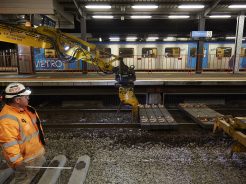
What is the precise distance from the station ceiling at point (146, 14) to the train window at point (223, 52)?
4.01ft

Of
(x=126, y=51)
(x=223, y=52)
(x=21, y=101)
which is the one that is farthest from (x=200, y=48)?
(x=21, y=101)

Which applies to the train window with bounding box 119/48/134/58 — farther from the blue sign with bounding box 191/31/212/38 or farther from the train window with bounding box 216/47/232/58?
the train window with bounding box 216/47/232/58

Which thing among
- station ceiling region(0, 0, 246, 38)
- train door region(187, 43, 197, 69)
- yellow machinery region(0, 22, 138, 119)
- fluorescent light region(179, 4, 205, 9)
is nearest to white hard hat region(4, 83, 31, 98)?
yellow machinery region(0, 22, 138, 119)

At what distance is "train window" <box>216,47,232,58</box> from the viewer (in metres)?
13.9

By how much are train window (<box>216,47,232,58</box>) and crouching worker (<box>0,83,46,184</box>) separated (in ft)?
46.3

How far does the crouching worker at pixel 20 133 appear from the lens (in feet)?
7.21

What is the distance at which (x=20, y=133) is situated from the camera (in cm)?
238

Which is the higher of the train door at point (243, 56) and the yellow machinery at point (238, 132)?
the train door at point (243, 56)

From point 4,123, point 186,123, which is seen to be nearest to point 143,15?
point 186,123

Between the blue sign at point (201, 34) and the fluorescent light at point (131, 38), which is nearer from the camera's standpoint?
the blue sign at point (201, 34)

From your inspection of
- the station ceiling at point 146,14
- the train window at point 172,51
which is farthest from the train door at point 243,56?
the train window at point 172,51

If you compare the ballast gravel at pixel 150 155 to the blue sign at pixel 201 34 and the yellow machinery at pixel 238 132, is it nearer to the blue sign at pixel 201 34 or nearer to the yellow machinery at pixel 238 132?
the yellow machinery at pixel 238 132

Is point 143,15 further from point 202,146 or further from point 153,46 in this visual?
point 202,146

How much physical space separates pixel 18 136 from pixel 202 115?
5.30 metres
